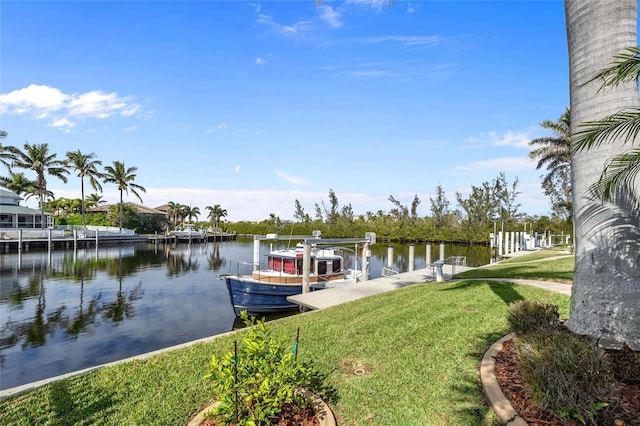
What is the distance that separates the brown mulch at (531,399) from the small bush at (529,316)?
73 cm

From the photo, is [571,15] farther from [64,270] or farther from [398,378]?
[64,270]

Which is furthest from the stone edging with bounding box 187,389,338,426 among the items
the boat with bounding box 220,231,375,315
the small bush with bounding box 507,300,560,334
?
the boat with bounding box 220,231,375,315

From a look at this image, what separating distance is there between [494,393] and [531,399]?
15.3 inches

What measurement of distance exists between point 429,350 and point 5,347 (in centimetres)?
1428

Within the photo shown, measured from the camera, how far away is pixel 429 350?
5.87m

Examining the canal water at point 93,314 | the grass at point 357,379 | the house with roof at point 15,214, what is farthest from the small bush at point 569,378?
the house with roof at point 15,214

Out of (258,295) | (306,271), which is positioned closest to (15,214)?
(258,295)

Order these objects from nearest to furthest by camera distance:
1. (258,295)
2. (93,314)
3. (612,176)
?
1. (612,176)
2. (258,295)
3. (93,314)

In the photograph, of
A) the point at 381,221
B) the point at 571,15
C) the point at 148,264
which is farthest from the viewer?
the point at 381,221

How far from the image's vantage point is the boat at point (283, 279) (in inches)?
625

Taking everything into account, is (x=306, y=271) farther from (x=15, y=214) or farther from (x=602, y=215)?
(x=15, y=214)

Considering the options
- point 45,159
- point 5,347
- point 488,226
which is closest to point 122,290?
point 5,347

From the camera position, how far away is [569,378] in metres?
3.50

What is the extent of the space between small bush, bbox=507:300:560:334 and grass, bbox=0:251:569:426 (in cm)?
68
